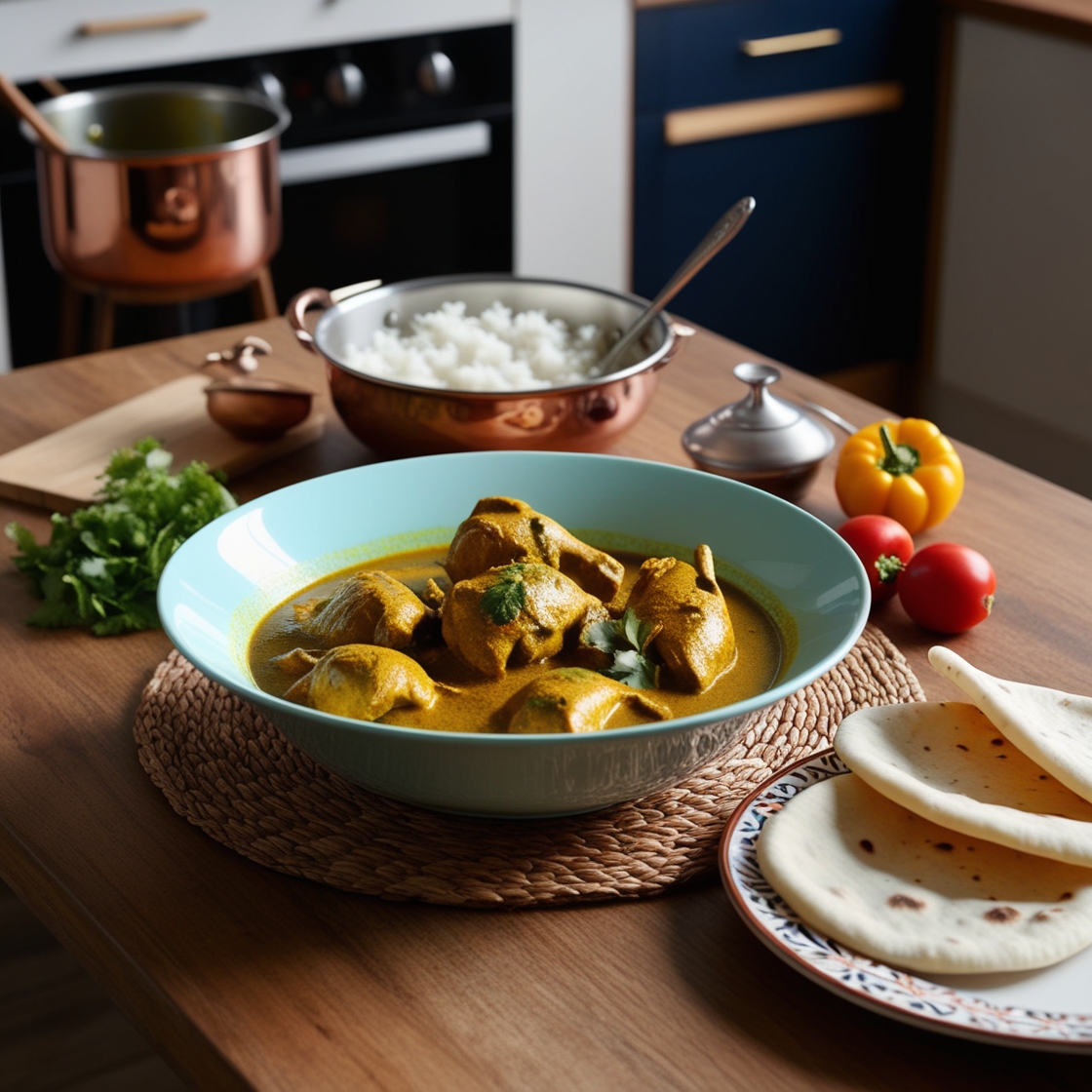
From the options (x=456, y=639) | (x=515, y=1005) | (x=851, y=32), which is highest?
(x=851, y=32)

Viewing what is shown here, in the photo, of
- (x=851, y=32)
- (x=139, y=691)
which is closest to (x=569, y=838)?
(x=139, y=691)

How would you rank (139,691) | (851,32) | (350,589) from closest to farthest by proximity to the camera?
(350,589), (139,691), (851,32)

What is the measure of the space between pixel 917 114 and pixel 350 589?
3328mm

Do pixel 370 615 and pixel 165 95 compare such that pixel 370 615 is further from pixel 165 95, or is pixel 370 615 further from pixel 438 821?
pixel 165 95

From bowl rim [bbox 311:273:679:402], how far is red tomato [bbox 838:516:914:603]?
305mm

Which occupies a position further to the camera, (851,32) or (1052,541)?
(851,32)

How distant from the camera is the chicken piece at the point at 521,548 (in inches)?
47.5

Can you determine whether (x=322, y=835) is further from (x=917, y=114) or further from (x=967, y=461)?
(x=917, y=114)

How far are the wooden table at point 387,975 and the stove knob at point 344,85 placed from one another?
2.34 meters

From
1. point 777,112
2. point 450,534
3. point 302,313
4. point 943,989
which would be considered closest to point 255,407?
point 302,313

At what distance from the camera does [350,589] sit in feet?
3.84

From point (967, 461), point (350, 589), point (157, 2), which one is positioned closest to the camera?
point (350, 589)

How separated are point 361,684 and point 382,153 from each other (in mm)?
2549

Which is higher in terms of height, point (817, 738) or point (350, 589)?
point (350, 589)
